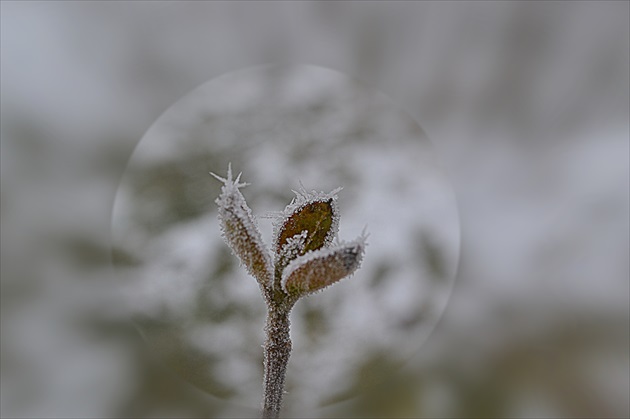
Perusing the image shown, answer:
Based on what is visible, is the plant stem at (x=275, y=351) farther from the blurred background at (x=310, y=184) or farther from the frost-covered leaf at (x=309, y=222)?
the blurred background at (x=310, y=184)

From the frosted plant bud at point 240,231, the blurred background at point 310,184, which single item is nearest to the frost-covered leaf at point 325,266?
the frosted plant bud at point 240,231

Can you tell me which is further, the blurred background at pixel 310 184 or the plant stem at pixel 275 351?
the blurred background at pixel 310 184

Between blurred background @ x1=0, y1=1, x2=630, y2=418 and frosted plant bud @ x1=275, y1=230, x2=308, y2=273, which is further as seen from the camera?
blurred background @ x1=0, y1=1, x2=630, y2=418

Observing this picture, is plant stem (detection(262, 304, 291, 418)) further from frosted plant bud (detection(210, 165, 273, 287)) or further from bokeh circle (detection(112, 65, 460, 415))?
bokeh circle (detection(112, 65, 460, 415))

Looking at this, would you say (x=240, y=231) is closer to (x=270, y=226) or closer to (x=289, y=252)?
(x=289, y=252)

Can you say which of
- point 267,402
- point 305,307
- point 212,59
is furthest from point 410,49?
point 267,402

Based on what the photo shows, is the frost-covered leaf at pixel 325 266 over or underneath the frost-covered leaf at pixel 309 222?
underneath

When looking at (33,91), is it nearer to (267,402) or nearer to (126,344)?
(126,344)

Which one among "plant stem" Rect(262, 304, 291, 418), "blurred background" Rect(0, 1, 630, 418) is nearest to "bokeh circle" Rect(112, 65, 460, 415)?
"blurred background" Rect(0, 1, 630, 418)
